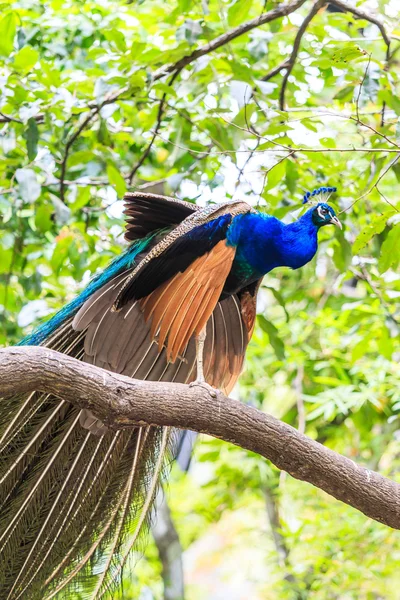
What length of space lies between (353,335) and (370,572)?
4.40 feet

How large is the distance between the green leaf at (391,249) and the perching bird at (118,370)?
1.20 feet

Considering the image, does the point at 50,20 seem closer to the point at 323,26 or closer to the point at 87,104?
the point at 87,104

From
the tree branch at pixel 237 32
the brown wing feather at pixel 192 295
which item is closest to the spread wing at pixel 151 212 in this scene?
the brown wing feather at pixel 192 295

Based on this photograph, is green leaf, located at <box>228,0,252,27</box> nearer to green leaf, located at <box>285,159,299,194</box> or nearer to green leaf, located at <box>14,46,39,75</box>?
green leaf, located at <box>285,159,299,194</box>

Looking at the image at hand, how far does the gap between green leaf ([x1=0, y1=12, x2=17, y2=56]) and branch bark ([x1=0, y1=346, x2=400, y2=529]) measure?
152 cm

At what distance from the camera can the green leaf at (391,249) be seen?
2471 millimetres

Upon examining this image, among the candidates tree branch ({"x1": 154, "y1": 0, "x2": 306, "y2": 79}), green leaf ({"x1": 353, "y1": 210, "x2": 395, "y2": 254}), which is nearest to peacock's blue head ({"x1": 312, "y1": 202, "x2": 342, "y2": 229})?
green leaf ({"x1": 353, "y1": 210, "x2": 395, "y2": 254})

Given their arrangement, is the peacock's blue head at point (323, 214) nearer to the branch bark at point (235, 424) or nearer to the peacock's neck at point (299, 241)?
the peacock's neck at point (299, 241)

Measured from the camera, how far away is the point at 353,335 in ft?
14.1

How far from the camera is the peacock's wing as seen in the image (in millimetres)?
2590

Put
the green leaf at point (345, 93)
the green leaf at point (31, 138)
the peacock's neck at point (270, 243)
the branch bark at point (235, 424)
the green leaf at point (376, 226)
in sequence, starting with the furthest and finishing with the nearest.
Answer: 1. the green leaf at point (345, 93)
2. the green leaf at point (31, 138)
3. the peacock's neck at point (270, 243)
4. the green leaf at point (376, 226)
5. the branch bark at point (235, 424)

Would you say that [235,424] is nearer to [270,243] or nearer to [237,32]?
[270,243]

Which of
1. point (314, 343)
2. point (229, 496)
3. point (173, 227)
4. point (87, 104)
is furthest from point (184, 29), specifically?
point (229, 496)

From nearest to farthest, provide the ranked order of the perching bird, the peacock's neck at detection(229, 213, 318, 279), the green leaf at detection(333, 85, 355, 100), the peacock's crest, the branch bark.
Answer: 1. the branch bark
2. the perching bird
3. the peacock's neck at detection(229, 213, 318, 279)
4. the peacock's crest
5. the green leaf at detection(333, 85, 355, 100)
